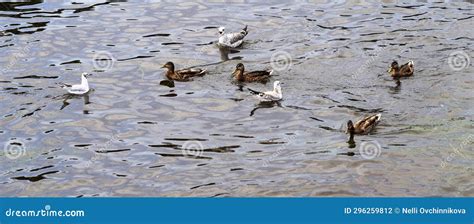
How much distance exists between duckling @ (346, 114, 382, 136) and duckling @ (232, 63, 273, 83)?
4.87 meters

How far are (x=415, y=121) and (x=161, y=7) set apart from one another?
45.4 ft

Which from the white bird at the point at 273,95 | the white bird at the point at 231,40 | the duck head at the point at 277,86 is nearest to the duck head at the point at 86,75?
the white bird at the point at 231,40

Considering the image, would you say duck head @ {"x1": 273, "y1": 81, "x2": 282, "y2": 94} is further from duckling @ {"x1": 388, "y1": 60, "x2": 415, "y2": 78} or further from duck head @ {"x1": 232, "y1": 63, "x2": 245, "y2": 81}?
duckling @ {"x1": 388, "y1": 60, "x2": 415, "y2": 78}

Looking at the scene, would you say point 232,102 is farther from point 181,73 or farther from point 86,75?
point 86,75

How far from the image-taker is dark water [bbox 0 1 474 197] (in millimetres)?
17828

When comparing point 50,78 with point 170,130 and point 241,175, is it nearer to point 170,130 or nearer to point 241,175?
point 170,130

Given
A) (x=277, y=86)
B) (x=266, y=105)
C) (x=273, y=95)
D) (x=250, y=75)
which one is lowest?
(x=266, y=105)

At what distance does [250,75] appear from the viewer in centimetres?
2409

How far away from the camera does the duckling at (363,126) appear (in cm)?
1969

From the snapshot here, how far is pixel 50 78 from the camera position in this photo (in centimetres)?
2430

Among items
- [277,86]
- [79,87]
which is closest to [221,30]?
[277,86]

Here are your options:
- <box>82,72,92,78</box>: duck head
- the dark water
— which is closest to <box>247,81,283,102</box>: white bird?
the dark water

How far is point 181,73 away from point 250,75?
6.47ft

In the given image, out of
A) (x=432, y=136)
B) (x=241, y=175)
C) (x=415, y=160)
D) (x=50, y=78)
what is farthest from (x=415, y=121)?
(x=50, y=78)
